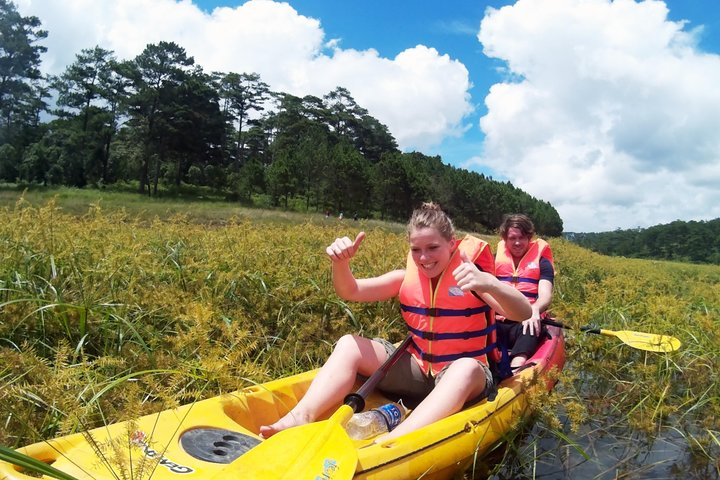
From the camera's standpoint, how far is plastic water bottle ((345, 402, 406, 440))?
2.51 m

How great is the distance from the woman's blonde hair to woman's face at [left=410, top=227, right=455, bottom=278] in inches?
0.8

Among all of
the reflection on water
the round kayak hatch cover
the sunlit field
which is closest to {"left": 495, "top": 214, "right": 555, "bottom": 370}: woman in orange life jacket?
the sunlit field

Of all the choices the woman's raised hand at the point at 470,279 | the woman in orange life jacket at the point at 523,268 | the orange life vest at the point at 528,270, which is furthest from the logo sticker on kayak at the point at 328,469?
the orange life vest at the point at 528,270

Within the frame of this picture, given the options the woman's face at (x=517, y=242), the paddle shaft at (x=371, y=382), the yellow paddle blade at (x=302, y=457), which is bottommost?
the yellow paddle blade at (x=302, y=457)

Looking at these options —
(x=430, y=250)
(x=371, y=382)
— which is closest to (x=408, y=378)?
(x=371, y=382)

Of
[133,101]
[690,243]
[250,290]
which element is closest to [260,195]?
Result: [133,101]

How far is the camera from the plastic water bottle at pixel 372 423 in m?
2.51

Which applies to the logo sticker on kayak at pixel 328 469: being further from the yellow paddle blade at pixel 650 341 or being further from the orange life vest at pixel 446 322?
the yellow paddle blade at pixel 650 341

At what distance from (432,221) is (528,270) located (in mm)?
2039

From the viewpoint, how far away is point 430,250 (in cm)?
270

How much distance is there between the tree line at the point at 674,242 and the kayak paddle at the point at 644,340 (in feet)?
190

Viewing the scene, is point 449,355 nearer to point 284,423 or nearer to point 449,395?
point 449,395

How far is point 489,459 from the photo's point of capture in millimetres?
2635

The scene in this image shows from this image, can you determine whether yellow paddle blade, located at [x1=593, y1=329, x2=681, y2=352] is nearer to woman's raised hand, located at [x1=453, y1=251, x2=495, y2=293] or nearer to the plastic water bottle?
woman's raised hand, located at [x1=453, y1=251, x2=495, y2=293]
